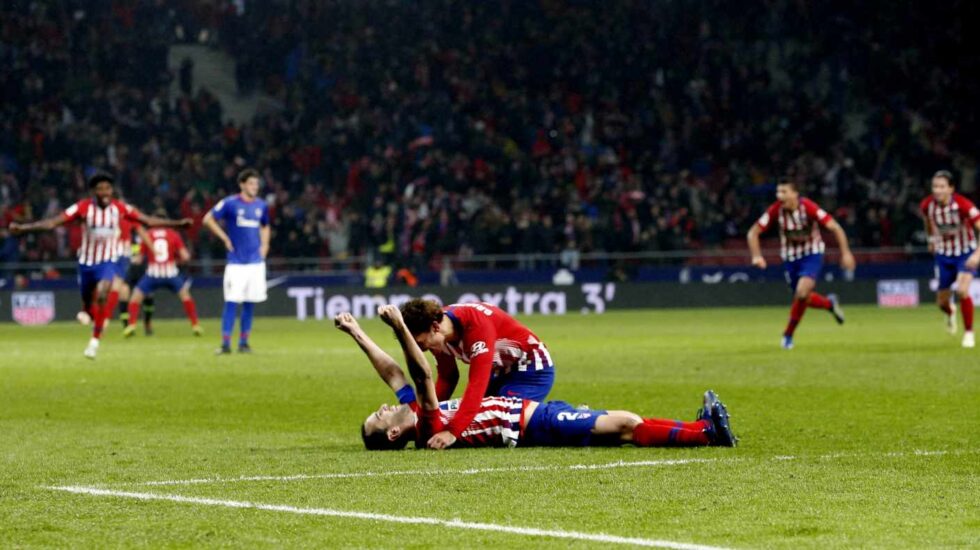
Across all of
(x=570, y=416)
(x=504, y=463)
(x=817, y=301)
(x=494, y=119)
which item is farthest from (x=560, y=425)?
(x=494, y=119)

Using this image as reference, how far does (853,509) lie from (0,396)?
9728mm

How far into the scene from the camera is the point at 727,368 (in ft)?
54.7

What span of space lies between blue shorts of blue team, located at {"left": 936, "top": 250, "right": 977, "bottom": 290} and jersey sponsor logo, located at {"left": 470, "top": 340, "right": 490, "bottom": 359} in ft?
42.4

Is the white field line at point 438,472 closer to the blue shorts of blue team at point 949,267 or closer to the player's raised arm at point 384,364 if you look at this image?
the player's raised arm at point 384,364

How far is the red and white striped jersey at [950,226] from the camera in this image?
20500 millimetres

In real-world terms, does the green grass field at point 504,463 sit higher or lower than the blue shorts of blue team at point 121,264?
lower

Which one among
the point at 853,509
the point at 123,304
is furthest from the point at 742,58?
the point at 853,509

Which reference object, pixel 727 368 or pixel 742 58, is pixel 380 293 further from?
pixel 727 368

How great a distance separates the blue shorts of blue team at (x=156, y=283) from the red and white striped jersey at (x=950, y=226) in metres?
13.2

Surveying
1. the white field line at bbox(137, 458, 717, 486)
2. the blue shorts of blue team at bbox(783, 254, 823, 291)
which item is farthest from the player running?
the blue shorts of blue team at bbox(783, 254, 823, 291)

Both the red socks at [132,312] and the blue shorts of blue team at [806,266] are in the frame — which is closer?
the blue shorts of blue team at [806,266]

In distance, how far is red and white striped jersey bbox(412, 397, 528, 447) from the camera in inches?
363

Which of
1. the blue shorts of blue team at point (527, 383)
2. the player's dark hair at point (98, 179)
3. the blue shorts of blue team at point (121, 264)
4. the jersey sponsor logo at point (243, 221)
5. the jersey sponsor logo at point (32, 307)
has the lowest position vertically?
the jersey sponsor logo at point (32, 307)

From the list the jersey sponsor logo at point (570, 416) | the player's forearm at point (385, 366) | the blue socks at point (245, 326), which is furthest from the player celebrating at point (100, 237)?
the jersey sponsor logo at point (570, 416)
